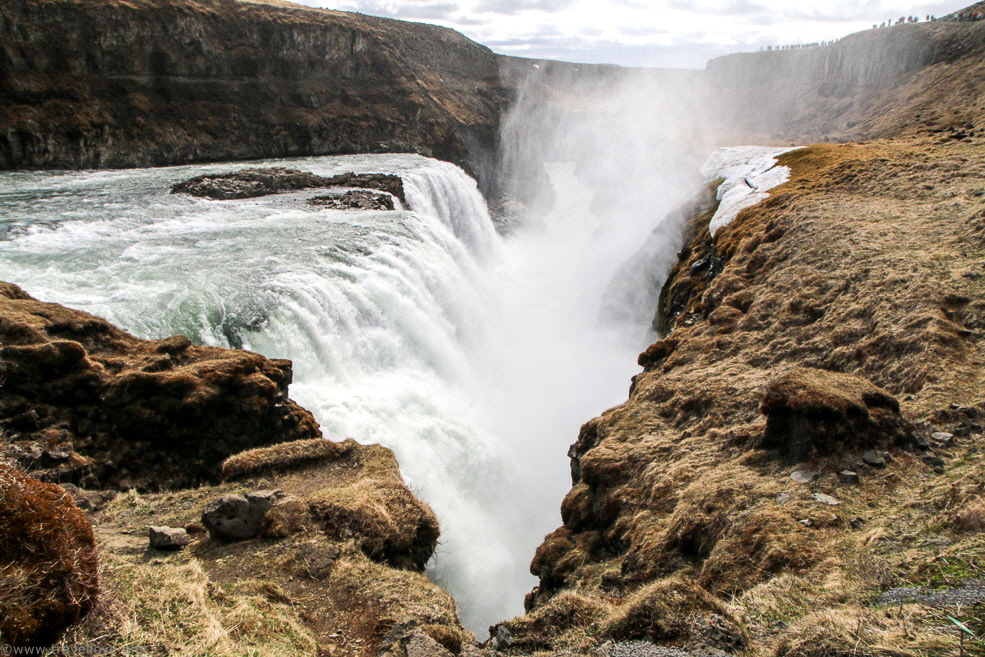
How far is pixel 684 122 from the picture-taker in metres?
103

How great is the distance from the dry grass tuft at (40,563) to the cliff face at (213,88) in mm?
42904

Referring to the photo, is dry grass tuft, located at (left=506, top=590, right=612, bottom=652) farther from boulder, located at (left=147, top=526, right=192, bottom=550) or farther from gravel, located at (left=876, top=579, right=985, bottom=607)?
boulder, located at (left=147, top=526, right=192, bottom=550)

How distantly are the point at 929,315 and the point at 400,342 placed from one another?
648 inches

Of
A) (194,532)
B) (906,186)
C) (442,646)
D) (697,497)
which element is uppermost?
(906,186)

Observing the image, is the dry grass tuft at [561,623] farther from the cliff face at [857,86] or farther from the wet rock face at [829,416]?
the cliff face at [857,86]

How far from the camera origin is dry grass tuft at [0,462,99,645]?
4.68 metres

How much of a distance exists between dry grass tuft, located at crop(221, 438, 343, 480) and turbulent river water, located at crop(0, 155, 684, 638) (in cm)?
410

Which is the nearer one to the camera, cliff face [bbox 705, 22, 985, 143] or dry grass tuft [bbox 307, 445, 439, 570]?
dry grass tuft [bbox 307, 445, 439, 570]

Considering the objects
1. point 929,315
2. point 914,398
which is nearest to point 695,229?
point 929,315

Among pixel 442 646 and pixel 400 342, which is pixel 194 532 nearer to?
pixel 442 646

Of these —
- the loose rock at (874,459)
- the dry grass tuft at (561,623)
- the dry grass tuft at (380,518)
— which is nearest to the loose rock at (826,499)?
the loose rock at (874,459)

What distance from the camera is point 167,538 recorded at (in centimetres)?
909

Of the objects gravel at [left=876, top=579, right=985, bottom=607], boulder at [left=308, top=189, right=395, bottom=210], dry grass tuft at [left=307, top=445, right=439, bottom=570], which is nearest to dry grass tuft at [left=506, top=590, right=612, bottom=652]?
dry grass tuft at [left=307, top=445, right=439, bottom=570]

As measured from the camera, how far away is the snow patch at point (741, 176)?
30000 mm
